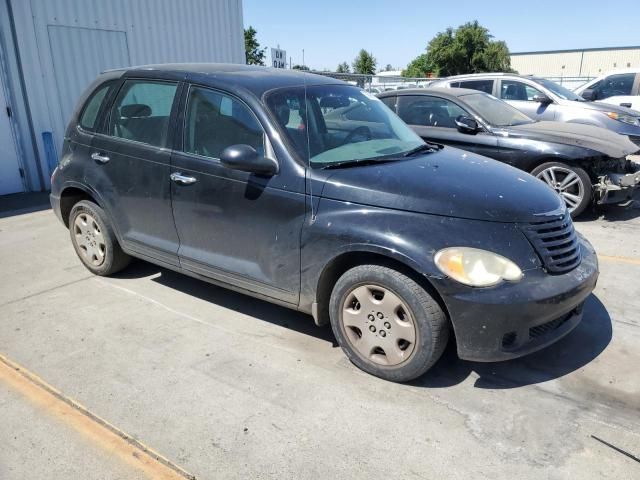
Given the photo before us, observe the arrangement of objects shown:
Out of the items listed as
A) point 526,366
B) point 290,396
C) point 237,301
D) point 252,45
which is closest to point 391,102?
point 237,301

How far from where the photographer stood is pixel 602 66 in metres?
62.8

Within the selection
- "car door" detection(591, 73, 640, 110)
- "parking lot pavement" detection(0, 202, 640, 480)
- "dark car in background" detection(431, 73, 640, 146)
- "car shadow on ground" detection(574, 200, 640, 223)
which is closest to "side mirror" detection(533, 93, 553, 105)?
"dark car in background" detection(431, 73, 640, 146)

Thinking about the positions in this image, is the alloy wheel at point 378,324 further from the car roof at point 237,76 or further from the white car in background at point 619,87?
the white car in background at point 619,87

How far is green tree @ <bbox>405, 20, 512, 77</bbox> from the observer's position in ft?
166

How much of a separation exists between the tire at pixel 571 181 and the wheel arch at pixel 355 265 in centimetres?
415

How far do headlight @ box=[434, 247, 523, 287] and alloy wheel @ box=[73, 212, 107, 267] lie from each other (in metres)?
3.14

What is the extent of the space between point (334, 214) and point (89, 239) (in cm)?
272

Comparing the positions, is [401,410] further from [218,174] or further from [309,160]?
[218,174]

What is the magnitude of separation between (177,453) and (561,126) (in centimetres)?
645

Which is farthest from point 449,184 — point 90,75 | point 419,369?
point 90,75

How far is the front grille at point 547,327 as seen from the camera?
2.91m

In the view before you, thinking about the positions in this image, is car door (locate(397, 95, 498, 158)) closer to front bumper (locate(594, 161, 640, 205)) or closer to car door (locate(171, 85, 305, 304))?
front bumper (locate(594, 161, 640, 205))

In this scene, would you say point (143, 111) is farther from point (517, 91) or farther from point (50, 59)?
point (517, 91)

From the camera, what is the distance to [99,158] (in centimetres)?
431
